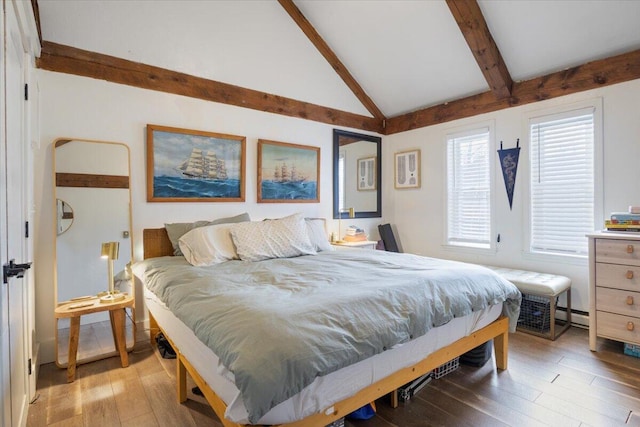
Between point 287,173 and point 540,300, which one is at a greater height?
point 287,173

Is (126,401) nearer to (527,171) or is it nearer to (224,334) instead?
(224,334)

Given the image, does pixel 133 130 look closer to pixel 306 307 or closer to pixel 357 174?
pixel 306 307

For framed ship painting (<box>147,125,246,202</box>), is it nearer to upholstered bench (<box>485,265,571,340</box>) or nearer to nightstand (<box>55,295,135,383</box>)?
nightstand (<box>55,295,135,383</box>)

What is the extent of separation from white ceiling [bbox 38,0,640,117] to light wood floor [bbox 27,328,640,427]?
256cm

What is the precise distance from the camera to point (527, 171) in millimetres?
3412

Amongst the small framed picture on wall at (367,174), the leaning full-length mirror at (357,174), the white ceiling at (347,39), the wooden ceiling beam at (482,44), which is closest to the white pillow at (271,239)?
the leaning full-length mirror at (357,174)

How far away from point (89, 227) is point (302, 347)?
240 centimetres

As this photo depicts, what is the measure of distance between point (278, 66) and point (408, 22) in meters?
1.46

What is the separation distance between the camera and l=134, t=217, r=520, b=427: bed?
1.14m

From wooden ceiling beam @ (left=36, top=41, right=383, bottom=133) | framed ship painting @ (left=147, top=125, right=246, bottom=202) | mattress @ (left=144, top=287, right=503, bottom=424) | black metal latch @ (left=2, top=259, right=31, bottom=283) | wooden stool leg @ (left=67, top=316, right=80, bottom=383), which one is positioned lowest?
wooden stool leg @ (left=67, top=316, right=80, bottom=383)

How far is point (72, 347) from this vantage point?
2.20 metres

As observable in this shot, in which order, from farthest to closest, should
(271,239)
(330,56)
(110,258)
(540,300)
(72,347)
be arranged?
(330,56) < (540,300) < (271,239) < (110,258) < (72,347)

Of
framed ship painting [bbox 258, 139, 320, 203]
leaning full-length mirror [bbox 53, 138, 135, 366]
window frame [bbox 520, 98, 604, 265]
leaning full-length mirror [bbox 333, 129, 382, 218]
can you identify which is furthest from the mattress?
leaning full-length mirror [bbox 333, 129, 382, 218]

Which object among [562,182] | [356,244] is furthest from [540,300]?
[356,244]
